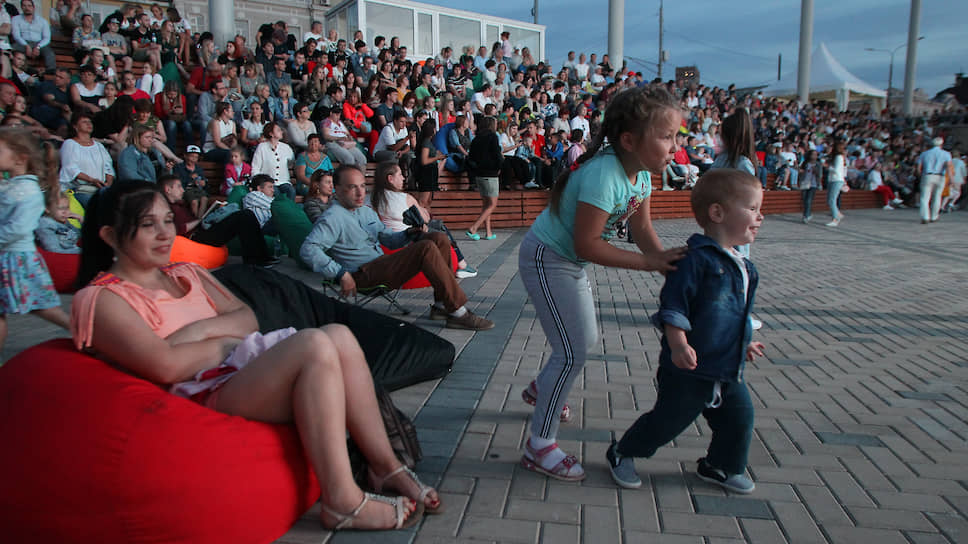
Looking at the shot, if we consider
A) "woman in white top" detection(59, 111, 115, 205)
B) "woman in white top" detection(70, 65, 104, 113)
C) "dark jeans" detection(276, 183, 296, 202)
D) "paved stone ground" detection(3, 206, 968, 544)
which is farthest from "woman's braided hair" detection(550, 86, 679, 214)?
"woman in white top" detection(70, 65, 104, 113)

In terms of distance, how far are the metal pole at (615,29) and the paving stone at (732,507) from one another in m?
23.4

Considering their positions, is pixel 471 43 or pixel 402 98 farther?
pixel 471 43

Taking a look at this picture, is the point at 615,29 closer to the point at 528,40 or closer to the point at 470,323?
the point at 528,40

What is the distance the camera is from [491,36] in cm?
Answer: 2477

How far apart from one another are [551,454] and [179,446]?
142cm

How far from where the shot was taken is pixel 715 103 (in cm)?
2256

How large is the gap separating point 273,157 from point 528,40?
1939 cm

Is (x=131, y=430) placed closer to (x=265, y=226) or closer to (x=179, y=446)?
(x=179, y=446)

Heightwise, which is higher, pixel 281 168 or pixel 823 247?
pixel 281 168

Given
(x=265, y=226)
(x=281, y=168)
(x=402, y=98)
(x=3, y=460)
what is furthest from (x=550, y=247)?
(x=402, y=98)

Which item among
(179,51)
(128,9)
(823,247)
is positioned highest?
(128,9)

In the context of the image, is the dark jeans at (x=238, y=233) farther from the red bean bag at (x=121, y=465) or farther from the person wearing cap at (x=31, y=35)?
the person wearing cap at (x=31, y=35)

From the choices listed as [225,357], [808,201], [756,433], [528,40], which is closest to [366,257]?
[225,357]

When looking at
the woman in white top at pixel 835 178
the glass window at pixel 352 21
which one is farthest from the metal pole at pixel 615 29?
the woman in white top at pixel 835 178
